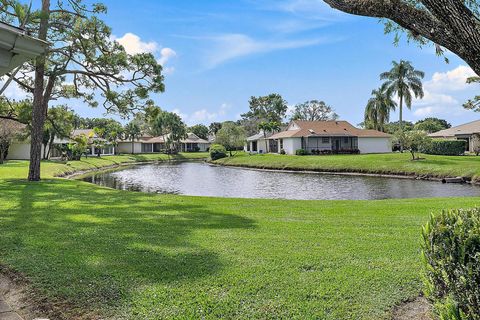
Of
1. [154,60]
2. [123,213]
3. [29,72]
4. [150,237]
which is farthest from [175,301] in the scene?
[29,72]

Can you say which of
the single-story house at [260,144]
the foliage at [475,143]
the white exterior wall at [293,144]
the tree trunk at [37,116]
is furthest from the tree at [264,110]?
the tree trunk at [37,116]

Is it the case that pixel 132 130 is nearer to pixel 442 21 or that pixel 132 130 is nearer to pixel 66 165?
pixel 66 165

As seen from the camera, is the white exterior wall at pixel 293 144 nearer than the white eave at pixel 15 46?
No

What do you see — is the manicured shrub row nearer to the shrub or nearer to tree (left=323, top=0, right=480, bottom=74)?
the shrub

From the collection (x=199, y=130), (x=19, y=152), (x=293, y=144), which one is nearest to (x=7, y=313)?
(x=293, y=144)

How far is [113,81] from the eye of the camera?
789 inches

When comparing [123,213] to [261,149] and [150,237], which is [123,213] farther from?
[261,149]

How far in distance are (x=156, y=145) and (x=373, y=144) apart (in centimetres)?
5256

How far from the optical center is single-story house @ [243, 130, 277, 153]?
63.5m

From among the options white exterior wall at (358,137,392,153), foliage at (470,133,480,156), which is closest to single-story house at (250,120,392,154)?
white exterior wall at (358,137,392,153)

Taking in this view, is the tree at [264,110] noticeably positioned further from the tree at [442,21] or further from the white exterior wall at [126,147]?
the tree at [442,21]

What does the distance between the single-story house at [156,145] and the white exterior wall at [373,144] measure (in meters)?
43.2

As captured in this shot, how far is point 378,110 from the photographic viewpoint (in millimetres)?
64000

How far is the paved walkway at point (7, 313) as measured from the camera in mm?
3799
